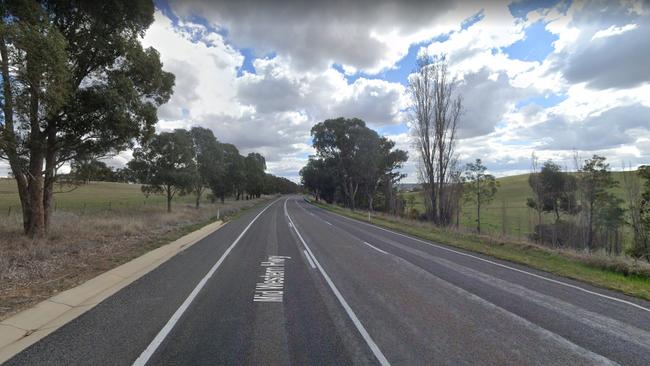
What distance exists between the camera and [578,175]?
31891 millimetres

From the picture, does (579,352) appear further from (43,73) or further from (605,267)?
(43,73)

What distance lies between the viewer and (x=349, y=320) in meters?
5.40

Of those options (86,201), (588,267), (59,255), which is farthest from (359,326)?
(86,201)

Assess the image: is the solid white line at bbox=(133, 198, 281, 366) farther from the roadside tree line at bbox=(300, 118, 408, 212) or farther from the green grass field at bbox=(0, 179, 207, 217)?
the roadside tree line at bbox=(300, 118, 408, 212)

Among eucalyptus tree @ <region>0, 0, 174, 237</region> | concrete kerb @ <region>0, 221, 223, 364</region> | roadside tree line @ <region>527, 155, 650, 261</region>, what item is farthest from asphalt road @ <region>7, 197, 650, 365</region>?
roadside tree line @ <region>527, 155, 650, 261</region>

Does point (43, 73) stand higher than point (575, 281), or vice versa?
point (43, 73)

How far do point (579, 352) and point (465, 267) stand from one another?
5734 mm

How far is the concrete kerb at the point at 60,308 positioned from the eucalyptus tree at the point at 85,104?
17.3 feet

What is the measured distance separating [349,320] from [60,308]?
4.77m

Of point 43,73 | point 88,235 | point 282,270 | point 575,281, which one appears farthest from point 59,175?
point 575,281

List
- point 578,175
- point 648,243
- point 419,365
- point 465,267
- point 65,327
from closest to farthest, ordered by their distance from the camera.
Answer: point 419,365 < point 65,327 < point 465,267 < point 648,243 < point 578,175

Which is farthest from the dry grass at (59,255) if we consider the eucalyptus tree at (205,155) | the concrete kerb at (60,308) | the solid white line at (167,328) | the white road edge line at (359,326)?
the eucalyptus tree at (205,155)

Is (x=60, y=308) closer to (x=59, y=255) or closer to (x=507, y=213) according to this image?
(x=59, y=255)

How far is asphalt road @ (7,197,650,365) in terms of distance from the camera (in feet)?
13.8
